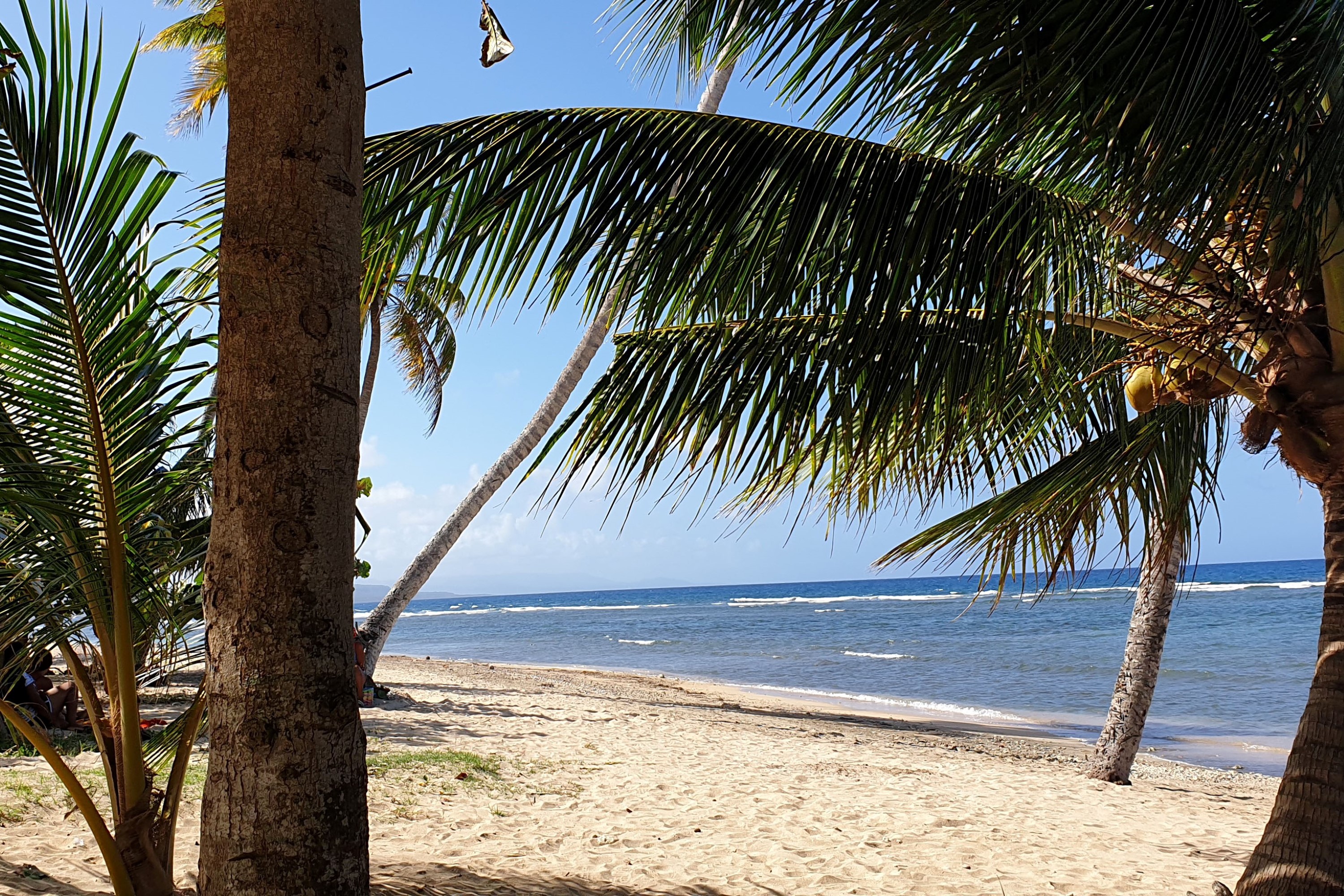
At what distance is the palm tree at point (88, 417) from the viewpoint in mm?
2365

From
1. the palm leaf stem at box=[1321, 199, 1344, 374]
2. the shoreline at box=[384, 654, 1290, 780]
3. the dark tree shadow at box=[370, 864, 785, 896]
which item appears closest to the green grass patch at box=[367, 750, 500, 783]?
the dark tree shadow at box=[370, 864, 785, 896]

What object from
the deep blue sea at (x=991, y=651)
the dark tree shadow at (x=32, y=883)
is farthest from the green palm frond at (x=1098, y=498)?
the dark tree shadow at (x=32, y=883)

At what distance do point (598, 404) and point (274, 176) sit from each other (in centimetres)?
173

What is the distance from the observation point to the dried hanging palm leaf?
104 inches

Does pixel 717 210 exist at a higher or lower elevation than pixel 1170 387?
higher

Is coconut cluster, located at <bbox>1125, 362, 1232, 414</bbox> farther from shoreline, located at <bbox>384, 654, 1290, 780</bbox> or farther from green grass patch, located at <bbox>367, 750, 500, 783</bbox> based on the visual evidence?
shoreline, located at <bbox>384, 654, 1290, 780</bbox>

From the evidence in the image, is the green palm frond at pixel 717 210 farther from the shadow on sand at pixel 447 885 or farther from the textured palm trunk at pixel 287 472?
the shadow on sand at pixel 447 885

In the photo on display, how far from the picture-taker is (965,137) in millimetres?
2906

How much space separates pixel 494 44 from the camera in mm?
2672

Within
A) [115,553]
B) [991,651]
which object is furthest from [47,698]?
[991,651]

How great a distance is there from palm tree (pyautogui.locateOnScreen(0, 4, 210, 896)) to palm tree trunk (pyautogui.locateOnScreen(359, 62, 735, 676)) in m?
7.43

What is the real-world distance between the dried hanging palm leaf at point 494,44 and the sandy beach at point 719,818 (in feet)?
9.05

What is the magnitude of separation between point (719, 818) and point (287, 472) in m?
4.13

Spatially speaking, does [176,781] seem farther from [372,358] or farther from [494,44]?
[372,358]
